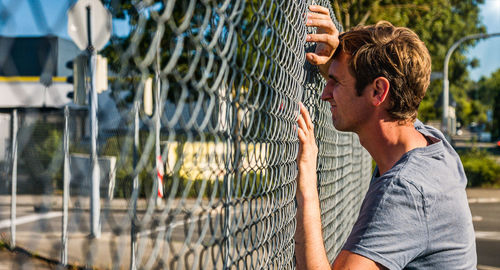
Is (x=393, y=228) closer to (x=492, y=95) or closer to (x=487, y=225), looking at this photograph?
(x=487, y=225)

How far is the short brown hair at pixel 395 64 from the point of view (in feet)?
6.12

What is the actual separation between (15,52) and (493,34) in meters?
18.6

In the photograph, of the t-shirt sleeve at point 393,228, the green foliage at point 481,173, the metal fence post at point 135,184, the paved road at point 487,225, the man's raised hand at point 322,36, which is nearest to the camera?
the metal fence post at point 135,184

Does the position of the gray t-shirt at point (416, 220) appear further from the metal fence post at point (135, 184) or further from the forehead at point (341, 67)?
the metal fence post at point (135, 184)

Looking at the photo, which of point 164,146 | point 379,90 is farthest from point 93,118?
point 379,90

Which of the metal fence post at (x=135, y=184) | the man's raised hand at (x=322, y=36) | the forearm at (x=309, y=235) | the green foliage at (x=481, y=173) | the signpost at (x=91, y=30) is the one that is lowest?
the green foliage at (x=481, y=173)

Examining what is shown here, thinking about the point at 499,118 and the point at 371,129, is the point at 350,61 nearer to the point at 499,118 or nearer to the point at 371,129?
the point at 371,129

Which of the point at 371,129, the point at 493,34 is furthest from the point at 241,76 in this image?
the point at 493,34

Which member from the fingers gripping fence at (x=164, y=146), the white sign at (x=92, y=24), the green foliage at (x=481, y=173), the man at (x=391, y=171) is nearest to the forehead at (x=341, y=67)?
the man at (x=391, y=171)

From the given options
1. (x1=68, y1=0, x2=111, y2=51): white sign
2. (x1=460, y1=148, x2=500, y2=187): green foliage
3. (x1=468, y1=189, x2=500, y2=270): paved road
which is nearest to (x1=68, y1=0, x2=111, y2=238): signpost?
(x1=68, y1=0, x2=111, y2=51): white sign

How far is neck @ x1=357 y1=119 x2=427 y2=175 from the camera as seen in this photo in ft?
6.32

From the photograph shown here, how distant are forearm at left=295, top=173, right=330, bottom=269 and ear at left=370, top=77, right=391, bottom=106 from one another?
1.06ft

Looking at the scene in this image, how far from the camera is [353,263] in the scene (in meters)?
1.58

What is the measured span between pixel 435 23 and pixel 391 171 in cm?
1729
